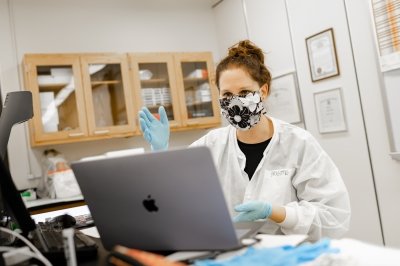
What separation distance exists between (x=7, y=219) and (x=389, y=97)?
7.29 ft

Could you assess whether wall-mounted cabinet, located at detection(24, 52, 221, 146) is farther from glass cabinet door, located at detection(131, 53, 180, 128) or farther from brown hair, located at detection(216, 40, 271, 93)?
brown hair, located at detection(216, 40, 271, 93)

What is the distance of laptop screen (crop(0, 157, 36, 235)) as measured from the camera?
2.91 ft

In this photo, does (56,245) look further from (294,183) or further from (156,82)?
(156,82)

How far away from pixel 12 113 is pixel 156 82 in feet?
8.25

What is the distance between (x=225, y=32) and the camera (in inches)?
159

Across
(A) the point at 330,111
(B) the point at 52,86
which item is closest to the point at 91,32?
(B) the point at 52,86

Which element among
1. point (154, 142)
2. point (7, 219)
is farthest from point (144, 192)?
point (154, 142)

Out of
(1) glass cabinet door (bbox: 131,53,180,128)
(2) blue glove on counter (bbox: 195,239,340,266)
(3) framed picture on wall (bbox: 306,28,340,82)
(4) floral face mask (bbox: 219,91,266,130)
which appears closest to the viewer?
(2) blue glove on counter (bbox: 195,239,340,266)

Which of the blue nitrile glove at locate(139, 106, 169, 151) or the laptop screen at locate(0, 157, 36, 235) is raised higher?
the blue nitrile glove at locate(139, 106, 169, 151)

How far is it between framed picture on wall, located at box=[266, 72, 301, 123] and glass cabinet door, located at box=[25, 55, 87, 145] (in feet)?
5.41

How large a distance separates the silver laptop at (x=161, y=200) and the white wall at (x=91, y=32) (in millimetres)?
2706

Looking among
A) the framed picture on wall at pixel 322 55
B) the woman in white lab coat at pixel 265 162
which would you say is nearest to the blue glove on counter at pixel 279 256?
the woman in white lab coat at pixel 265 162

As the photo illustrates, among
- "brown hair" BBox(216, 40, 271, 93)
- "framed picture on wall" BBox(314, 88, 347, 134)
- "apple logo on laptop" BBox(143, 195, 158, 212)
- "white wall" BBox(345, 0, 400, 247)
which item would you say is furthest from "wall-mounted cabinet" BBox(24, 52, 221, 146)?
"apple logo on laptop" BBox(143, 195, 158, 212)

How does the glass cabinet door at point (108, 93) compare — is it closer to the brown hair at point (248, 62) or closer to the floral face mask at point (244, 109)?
Answer: the brown hair at point (248, 62)
